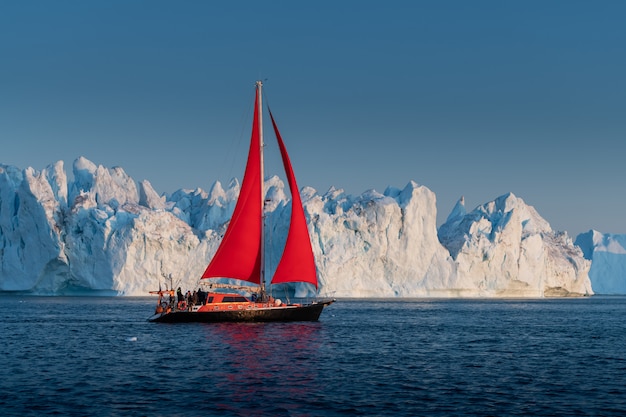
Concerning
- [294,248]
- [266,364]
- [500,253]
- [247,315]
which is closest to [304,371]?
[266,364]

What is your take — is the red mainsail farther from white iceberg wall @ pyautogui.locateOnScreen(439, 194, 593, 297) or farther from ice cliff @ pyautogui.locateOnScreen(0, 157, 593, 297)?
white iceberg wall @ pyautogui.locateOnScreen(439, 194, 593, 297)

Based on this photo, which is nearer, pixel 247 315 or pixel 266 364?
pixel 266 364

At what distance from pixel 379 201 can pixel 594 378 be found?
6511 centimetres

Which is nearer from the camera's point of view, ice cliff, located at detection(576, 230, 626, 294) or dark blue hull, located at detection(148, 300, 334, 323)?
dark blue hull, located at detection(148, 300, 334, 323)

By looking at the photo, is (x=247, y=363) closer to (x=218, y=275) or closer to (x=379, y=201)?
(x=218, y=275)

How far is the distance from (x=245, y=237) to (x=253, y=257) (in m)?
1.16

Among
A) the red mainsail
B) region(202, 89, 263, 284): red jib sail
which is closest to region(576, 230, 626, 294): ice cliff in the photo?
the red mainsail

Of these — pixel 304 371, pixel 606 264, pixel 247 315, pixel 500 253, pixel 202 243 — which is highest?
pixel 606 264

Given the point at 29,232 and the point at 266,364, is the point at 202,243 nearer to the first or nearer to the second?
the point at 29,232

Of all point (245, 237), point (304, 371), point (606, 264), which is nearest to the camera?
point (304, 371)

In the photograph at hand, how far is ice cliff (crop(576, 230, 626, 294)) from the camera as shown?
15962cm

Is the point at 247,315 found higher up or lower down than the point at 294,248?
lower down

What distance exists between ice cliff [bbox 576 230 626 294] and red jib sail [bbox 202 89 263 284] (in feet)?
435

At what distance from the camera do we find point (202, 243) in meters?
91.2
